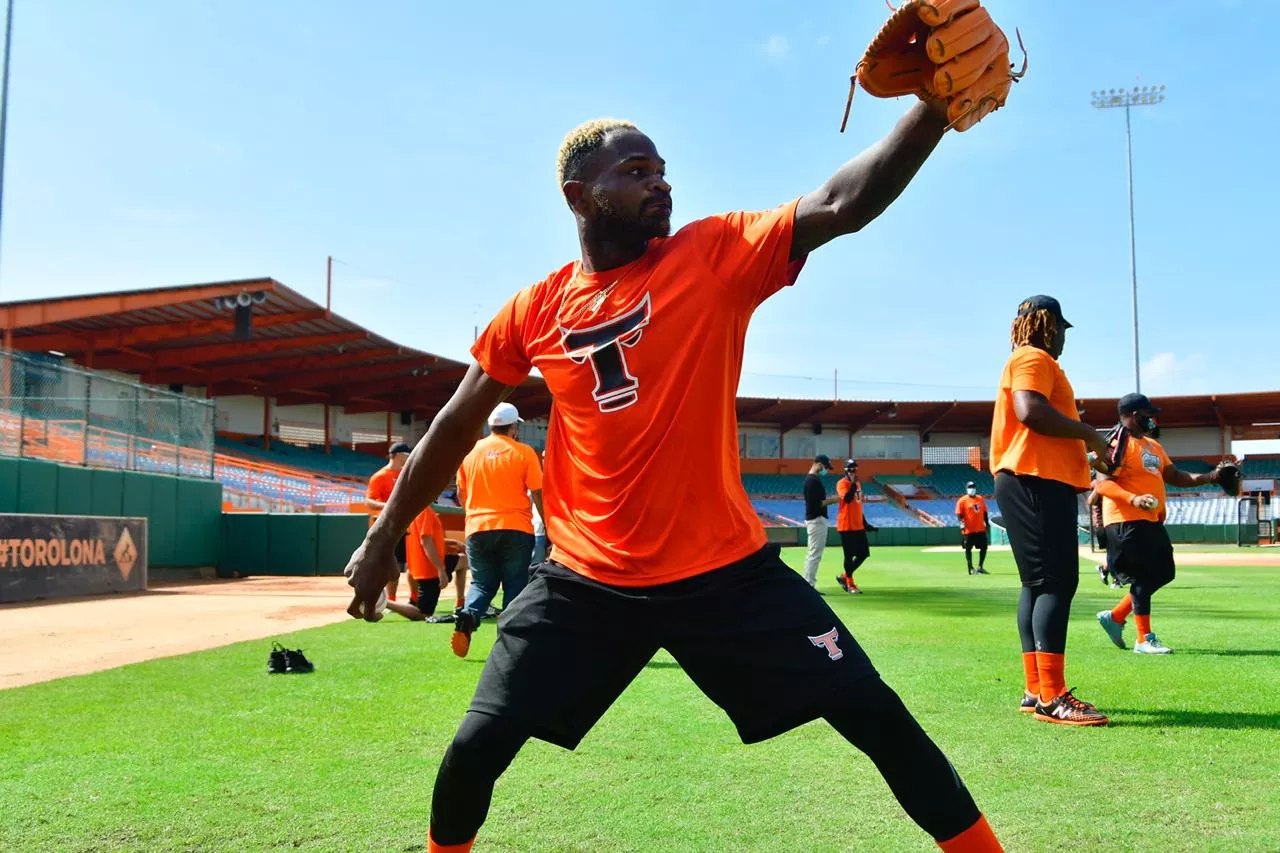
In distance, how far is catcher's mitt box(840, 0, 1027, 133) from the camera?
76.4 inches

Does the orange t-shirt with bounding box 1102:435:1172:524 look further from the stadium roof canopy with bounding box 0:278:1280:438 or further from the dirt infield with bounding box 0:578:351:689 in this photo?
the stadium roof canopy with bounding box 0:278:1280:438

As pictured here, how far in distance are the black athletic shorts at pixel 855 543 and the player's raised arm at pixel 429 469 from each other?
38.0 ft

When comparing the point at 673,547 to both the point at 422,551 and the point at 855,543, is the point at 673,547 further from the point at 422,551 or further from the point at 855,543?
the point at 855,543

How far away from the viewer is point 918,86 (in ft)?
6.77

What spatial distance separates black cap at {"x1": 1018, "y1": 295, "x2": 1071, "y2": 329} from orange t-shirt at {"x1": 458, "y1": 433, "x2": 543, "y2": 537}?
390 cm

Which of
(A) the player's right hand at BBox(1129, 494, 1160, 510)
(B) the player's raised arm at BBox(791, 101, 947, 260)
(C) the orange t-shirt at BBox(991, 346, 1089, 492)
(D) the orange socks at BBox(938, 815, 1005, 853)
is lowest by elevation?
(D) the orange socks at BBox(938, 815, 1005, 853)

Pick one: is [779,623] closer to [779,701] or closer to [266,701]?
[779,701]

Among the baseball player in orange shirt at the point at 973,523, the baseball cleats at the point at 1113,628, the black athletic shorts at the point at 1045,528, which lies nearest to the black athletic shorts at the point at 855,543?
the baseball player in orange shirt at the point at 973,523

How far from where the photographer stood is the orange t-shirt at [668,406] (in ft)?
7.55

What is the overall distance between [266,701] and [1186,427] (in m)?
57.2

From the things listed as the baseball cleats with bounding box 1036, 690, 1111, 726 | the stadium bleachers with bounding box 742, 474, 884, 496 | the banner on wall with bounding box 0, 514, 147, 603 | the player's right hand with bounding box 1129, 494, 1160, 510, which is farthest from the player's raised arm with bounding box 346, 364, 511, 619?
the stadium bleachers with bounding box 742, 474, 884, 496

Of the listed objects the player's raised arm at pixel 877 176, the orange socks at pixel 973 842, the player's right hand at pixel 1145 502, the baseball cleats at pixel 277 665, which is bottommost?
the baseball cleats at pixel 277 665

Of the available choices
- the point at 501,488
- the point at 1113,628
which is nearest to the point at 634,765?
the point at 501,488

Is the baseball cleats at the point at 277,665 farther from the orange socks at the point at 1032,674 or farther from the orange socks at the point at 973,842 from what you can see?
the orange socks at the point at 973,842
